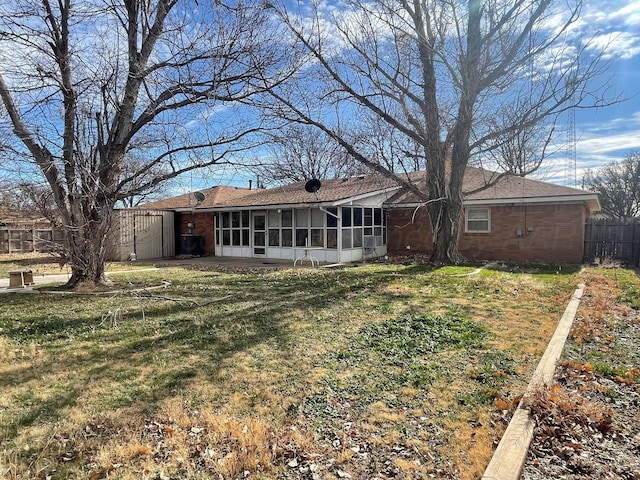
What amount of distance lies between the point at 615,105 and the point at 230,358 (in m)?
12.1

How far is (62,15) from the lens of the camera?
897cm

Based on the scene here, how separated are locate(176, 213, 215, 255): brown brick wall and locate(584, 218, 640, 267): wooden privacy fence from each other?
16.0m

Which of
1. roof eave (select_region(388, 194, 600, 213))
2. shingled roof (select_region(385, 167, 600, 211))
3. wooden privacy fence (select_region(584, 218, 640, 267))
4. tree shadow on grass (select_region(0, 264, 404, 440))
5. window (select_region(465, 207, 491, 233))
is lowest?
tree shadow on grass (select_region(0, 264, 404, 440))

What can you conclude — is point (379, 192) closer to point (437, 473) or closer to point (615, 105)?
point (615, 105)

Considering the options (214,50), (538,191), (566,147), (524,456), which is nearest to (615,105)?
(566,147)

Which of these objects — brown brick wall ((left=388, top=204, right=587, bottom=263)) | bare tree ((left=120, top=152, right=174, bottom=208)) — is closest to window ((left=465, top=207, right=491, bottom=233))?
brown brick wall ((left=388, top=204, right=587, bottom=263))

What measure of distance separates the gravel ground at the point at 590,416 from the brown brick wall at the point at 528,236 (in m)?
10.4

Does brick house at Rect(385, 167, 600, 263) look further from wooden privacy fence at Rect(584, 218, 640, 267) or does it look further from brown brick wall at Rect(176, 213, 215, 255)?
brown brick wall at Rect(176, 213, 215, 255)

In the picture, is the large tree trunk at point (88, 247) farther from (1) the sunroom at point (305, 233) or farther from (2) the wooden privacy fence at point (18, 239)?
(2) the wooden privacy fence at point (18, 239)

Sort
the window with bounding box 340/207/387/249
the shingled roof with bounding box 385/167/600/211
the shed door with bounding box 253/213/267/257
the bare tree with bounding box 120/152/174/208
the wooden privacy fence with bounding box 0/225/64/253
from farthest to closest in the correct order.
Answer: the wooden privacy fence with bounding box 0/225/64/253
the shed door with bounding box 253/213/267/257
the window with bounding box 340/207/387/249
the shingled roof with bounding box 385/167/600/211
the bare tree with bounding box 120/152/174/208

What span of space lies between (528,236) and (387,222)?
5.71m

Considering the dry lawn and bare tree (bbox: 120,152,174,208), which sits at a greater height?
bare tree (bbox: 120,152,174,208)

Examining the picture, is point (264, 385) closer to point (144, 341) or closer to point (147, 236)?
point (144, 341)

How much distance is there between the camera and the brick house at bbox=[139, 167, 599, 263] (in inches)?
579
